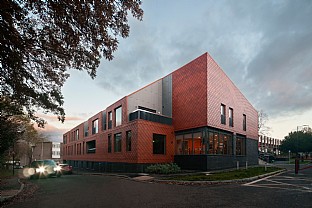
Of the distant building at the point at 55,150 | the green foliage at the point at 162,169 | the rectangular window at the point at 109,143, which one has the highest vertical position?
the rectangular window at the point at 109,143

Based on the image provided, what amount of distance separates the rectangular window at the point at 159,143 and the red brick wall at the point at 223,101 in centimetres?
560

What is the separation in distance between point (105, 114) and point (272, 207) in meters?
27.3

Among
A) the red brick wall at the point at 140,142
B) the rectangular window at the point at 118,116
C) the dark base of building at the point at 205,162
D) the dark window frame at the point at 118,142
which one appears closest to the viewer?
the dark base of building at the point at 205,162

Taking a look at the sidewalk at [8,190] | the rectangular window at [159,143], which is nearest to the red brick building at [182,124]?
the rectangular window at [159,143]

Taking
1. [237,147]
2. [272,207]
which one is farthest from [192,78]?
[272,207]

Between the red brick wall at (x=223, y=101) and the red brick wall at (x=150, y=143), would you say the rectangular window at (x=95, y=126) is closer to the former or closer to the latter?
the red brick wall at (x=150, y=143)

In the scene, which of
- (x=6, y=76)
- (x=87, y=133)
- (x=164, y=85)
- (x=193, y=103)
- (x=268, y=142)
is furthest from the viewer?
(x=268, y=142)

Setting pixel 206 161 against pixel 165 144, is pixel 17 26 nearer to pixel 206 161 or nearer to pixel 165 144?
pixel 206 161

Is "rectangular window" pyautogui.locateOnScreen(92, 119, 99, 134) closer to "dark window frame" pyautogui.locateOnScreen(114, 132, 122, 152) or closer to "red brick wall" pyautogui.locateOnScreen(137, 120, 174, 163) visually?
"dark window frame" pyautogui.locateOnScreen(114, 132, 122, 152)

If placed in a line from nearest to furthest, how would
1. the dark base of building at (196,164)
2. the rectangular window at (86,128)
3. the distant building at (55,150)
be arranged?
the dark base of building at (196,164) → the rectangular window at (86,128) → the distant building at (55,150)

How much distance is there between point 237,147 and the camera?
2941 cm

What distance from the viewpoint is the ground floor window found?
29598 mm

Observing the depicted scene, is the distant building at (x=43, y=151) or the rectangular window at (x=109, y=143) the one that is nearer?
the rectangular window at (x=109, y=143)

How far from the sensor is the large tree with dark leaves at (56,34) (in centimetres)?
645
